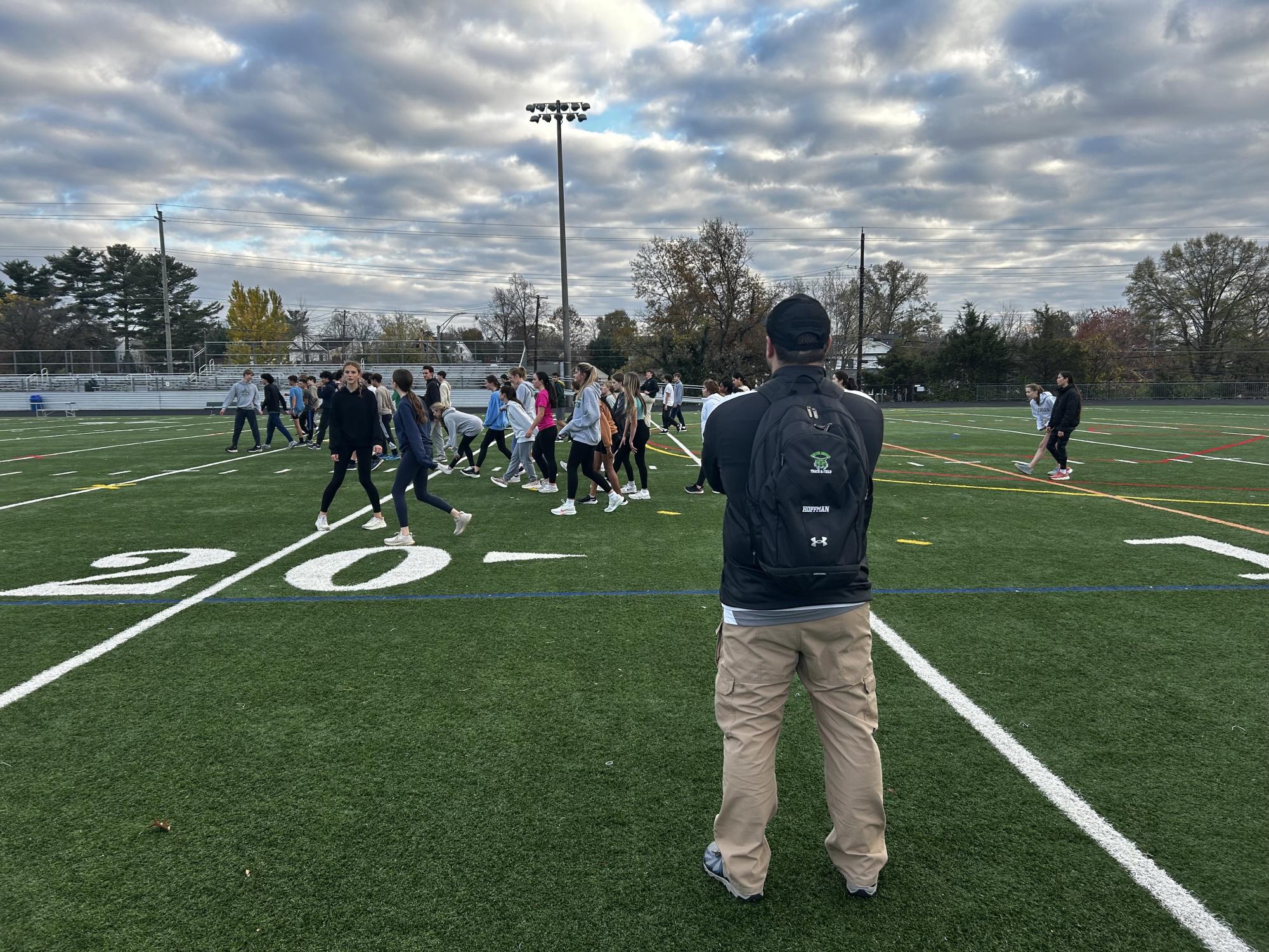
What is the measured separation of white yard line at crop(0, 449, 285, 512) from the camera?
10609 mm

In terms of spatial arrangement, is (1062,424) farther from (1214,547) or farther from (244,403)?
(244,403)

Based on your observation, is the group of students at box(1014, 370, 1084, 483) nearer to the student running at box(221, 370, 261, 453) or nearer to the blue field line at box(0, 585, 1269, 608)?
the blue field line at box(0, 585, 1269, 608)

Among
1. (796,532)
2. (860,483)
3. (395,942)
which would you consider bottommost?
(395,942)

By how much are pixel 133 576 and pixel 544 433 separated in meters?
5.74

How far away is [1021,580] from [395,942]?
19.2ft

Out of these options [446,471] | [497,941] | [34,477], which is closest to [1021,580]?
[497,941]

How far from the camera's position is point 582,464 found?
10.3m

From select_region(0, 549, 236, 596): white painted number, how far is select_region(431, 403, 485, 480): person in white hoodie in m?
5.42

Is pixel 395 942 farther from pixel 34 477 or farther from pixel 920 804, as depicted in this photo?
pixel 34 477

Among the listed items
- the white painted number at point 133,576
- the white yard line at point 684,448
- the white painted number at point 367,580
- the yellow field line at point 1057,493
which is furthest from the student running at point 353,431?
the yellow field line at point 1057,493

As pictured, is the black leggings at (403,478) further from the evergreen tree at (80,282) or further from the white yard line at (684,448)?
the evergreen tree at (80,282)

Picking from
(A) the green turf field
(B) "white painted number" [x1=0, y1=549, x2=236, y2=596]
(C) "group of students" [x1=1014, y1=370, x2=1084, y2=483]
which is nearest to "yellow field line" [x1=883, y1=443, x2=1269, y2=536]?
(C) "group of students" [x1=1014, y1=370, x2=1084, y2=483]

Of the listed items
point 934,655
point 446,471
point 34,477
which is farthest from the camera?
point 446,471

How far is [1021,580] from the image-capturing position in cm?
646
